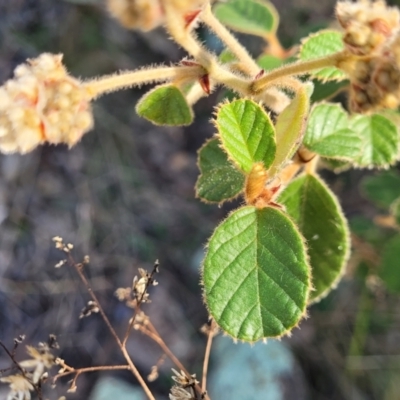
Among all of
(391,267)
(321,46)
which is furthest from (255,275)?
(391,267)

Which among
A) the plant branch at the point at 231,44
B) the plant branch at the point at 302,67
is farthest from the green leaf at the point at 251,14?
the plant branch at the point at 302,67

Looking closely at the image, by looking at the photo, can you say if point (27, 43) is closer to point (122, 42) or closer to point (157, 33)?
point (122, 42)

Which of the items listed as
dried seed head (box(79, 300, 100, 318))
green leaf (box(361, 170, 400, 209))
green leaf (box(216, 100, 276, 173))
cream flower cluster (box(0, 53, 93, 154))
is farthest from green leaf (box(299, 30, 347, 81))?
green leaf (box(361, 170, 400, 209))

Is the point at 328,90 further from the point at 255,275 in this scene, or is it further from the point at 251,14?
the point at 255,275

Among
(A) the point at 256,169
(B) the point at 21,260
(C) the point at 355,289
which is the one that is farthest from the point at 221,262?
(B) the point at 21,260

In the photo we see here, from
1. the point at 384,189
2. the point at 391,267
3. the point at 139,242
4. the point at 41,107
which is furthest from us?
the point at 139,242

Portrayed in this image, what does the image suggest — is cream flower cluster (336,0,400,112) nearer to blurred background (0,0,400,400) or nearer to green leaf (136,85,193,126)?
green leaf (136,85,193,126)
